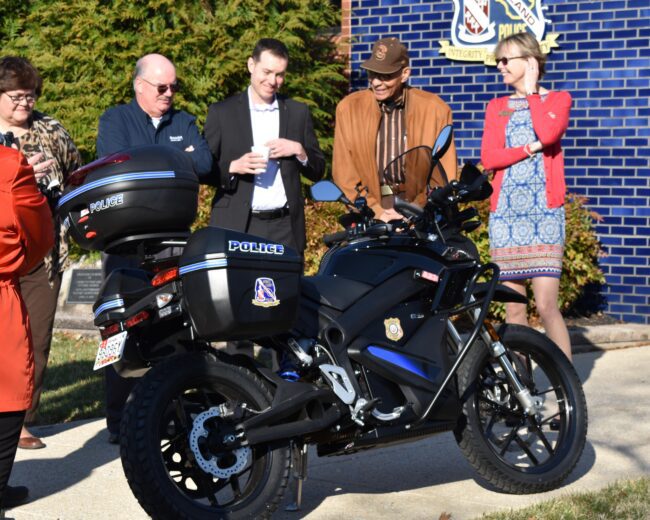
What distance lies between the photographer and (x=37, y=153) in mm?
6348

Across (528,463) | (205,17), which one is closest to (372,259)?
(528,463)

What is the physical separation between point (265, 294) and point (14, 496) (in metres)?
1.58

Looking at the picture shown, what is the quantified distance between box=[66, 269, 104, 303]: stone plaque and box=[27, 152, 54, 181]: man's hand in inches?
195

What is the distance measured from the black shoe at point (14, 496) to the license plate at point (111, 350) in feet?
3.43

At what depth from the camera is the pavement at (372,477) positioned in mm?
5291

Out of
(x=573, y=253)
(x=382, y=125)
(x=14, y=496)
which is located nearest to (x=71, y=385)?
(x=382, y=125)

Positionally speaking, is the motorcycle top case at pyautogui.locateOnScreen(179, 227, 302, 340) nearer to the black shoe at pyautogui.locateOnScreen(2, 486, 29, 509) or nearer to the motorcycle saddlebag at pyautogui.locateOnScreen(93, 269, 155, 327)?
the motorcycle saddlebag at pyautogui.locateOnScreen(93, 269, 155, 327)

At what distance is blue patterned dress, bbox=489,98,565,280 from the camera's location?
711 centimetres

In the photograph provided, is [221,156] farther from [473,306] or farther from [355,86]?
[355,86]

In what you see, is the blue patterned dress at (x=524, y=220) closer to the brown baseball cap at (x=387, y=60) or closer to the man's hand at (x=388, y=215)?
the brown baseball cap at (x=387, y=60)

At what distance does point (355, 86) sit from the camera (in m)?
12.6

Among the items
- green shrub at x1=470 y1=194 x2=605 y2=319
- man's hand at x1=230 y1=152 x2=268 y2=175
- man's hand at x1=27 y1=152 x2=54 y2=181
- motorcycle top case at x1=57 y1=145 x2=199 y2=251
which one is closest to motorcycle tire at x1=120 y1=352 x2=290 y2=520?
motorcycle top case at x1=57 y1=145 x2=199 y2=251

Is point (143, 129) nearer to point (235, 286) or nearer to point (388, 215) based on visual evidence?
point (388, 215)

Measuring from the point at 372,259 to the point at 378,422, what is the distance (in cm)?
73
